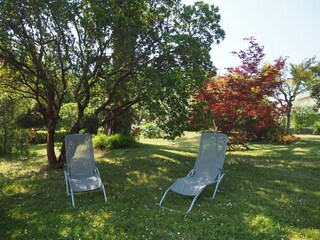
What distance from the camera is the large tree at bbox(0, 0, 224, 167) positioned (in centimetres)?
645

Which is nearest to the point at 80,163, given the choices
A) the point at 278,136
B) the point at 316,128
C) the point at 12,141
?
the point at 12,141

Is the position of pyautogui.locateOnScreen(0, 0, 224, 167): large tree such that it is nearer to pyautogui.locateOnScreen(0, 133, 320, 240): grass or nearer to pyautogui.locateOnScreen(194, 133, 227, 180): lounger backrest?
pyautogui.locateOnScreen(194, 133, 227, 180): lounger backrest

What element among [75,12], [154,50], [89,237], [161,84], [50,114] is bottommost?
[89,237]

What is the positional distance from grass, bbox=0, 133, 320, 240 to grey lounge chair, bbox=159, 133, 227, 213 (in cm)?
25

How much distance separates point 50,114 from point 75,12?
10.5 ft

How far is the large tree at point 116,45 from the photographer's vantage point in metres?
6.45

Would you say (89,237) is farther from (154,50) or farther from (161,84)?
(154,50)

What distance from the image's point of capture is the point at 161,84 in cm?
663

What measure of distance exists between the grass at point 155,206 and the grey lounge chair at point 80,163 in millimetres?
343

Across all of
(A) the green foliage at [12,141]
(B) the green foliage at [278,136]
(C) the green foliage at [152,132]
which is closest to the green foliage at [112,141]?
(A) the green foliage at [12,141]

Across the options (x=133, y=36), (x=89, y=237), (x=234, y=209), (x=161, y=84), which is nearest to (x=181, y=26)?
(x=133, y=36)

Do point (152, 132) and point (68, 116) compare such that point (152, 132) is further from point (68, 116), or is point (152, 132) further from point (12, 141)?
point (12, 141)

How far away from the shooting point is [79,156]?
22.5 ft

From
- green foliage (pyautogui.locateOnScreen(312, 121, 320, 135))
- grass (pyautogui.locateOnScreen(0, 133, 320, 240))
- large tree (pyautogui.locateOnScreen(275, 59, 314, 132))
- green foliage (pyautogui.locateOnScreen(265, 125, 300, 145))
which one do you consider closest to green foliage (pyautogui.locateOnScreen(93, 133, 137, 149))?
grass (pyautogui.locateOnScreen(0, 133, 320, 240))
